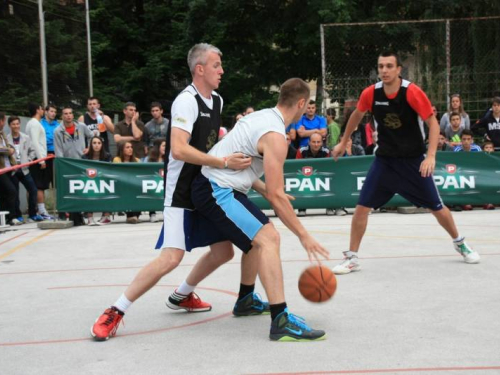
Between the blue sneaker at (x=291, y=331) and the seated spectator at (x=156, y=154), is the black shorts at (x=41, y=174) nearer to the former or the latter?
the seated spectator at (x=156, y=154)

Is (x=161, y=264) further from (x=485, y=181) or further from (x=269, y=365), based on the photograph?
(x=485, y=181)

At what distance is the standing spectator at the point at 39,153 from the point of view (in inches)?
557

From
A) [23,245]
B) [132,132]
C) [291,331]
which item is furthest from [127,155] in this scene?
[291,331]

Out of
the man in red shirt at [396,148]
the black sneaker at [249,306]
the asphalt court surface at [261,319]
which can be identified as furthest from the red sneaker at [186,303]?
the man in red shirt at [396,148]

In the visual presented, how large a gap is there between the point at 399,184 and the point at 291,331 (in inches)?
121

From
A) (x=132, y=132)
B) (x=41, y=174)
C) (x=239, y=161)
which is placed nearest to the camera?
(x=239, y=161)

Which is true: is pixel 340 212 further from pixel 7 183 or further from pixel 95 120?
pixel 7 183

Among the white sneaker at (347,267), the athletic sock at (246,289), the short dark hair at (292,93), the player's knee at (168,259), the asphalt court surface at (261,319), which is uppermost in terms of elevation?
the short dark hair at (292,93)

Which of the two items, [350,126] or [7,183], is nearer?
[350,126]

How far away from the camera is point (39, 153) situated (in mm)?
14250

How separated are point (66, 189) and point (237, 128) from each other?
9028 millimetres

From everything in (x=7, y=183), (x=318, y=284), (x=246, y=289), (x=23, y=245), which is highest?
(x=7, y=183)

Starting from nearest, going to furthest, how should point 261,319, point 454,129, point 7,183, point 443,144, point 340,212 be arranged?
1. point 261,319
2. point 7,183
3. point 340,212
4. point 443,144
5. point 454,129

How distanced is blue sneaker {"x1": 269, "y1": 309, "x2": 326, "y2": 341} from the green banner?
343 inches
